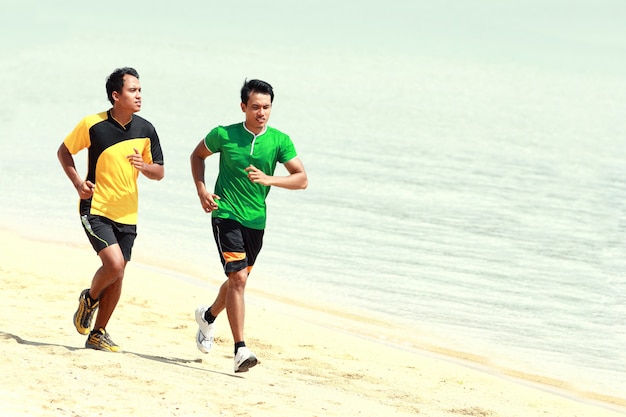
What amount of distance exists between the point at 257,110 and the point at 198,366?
1.89m

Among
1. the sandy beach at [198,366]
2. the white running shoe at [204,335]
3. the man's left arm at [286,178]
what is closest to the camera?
the sandy beach at [198,366]

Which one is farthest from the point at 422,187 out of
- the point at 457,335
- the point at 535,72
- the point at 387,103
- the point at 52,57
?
the point at 535,72

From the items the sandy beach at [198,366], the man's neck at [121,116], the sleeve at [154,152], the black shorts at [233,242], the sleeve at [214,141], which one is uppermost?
the man's neck at [121,116]

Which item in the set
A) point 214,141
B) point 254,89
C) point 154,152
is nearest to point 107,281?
point 154,152

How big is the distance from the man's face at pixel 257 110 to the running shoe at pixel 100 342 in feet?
5.97

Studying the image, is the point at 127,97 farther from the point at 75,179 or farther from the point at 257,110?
the point at 257,110

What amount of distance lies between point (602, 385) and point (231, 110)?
2217cm

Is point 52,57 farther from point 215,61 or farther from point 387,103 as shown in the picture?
point 387,103

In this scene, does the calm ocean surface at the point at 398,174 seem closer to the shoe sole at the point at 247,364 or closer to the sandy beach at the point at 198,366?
the sandy beach at the point at 198,366

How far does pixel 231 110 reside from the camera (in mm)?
30828

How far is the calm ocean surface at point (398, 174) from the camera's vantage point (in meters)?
12.0

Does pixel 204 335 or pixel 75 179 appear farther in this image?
pixel 204 335

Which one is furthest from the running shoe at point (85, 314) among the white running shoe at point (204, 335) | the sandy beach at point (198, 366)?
the white running shoe at point (204, 335)

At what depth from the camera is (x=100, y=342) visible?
7.84m
